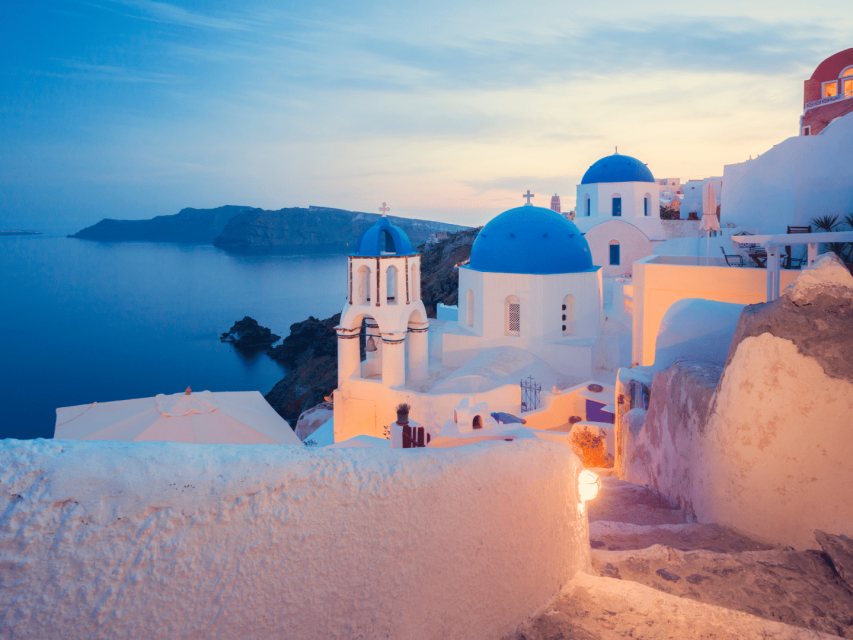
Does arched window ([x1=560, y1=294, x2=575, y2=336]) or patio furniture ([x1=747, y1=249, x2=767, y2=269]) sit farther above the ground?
patio furniture ([x1=747, y1=249, x2=767, y2=269])

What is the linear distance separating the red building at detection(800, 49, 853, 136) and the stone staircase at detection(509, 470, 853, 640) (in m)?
24.3

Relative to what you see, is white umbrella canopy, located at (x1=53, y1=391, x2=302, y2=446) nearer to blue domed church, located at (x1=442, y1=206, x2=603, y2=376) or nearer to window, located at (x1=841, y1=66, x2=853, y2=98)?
blue domed church, located at (x1=442, y1=206, x2=603, y2=376)

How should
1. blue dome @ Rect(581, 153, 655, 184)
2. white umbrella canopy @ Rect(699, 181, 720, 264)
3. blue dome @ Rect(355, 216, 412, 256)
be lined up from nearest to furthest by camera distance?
white umbrella canopy @ Rect(699, 181, 720, 264) < blue dome @ Rect(355, 216, 412, 256) < blue dome @ Rect(581, 153, 655, 184)

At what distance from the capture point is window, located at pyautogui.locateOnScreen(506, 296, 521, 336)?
53.1 feet

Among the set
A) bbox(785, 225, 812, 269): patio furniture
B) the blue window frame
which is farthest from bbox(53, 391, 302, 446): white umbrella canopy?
the blue window frame

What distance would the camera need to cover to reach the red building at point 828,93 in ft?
72.0

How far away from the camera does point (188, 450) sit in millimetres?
1960

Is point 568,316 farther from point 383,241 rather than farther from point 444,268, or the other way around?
point 444,268

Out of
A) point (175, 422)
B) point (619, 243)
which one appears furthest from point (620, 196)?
point (175, 422)

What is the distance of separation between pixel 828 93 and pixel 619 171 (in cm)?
837

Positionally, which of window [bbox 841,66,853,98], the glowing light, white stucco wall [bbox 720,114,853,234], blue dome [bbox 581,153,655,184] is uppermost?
window [bbox 841,66,853,98]

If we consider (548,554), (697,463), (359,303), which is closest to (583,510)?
(548,554)

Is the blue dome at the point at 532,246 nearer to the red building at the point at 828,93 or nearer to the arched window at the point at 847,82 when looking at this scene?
the red building at the point at 828,93

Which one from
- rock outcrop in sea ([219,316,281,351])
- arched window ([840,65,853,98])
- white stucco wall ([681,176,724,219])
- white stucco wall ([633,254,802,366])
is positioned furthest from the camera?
rock outcrop in sea ([219,316,281,351])
